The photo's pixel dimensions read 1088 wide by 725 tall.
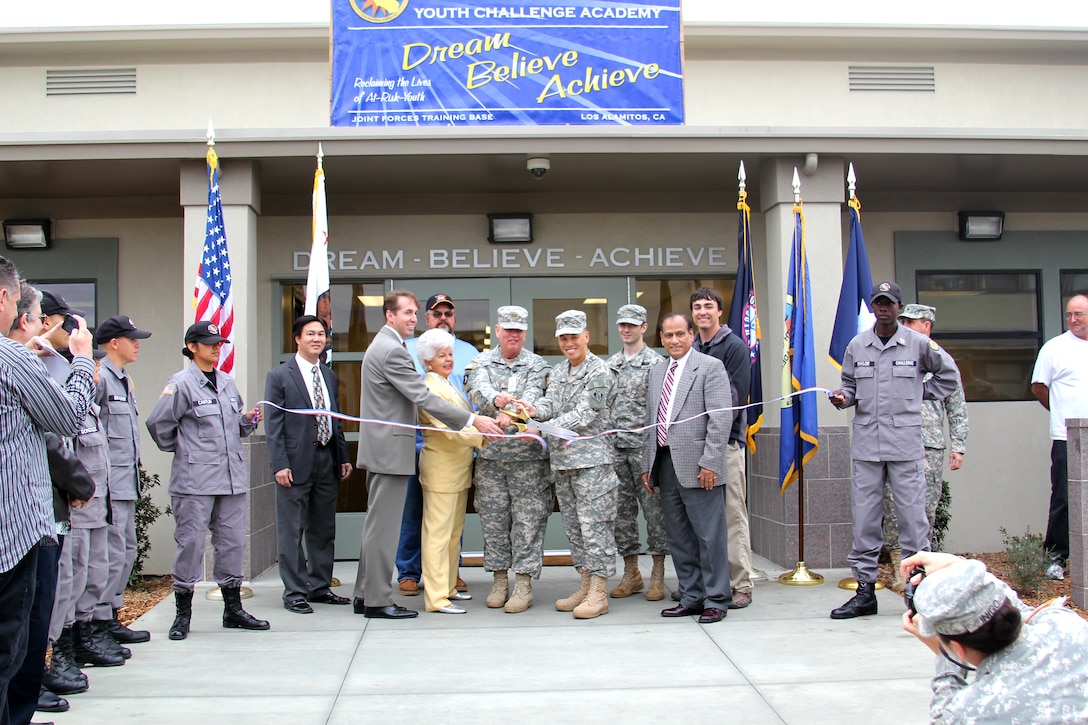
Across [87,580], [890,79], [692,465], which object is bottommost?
[87,580]

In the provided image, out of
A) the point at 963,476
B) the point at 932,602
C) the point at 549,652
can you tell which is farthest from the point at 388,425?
the point at 963,476

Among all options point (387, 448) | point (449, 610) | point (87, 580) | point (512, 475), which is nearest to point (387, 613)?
point (449, 610)

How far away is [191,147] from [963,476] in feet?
24.3

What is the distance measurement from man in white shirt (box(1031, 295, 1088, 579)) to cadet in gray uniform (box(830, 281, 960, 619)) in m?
1.86

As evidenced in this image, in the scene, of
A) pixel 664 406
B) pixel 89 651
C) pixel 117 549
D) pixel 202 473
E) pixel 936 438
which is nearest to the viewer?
pixel 89 651

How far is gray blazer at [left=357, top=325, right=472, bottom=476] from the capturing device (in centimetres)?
607

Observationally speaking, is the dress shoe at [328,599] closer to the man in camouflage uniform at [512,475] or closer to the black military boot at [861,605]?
the man in camouflage uniform at [512,475]

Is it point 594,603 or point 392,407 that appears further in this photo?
point 392,407

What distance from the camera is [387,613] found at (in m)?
6.12

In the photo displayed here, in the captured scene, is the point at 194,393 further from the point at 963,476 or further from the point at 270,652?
the point at 963,476

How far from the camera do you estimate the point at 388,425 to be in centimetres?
614

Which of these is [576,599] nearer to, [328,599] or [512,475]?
[512,475]

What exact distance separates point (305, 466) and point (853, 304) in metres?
4.27

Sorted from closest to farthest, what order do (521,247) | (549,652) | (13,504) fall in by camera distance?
1. (13,504)
2. (549,652)
3. (521,247)
